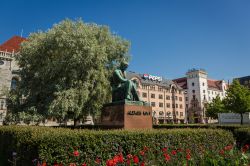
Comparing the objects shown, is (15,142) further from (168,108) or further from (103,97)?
(168,108)

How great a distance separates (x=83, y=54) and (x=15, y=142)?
13.7 meters

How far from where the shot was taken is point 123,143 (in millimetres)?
9719

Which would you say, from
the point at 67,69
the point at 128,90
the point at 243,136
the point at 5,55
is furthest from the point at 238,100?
the point at 5,55

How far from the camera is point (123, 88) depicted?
15883 mm

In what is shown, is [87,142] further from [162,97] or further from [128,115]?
[162,97]

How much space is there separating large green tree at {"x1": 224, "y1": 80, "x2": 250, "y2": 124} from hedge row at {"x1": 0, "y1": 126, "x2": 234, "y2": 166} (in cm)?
3952

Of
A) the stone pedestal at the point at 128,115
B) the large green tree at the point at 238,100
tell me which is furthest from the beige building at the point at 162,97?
the stone pedestal at the point at 128,115

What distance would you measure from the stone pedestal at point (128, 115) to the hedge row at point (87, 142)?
12.4ft

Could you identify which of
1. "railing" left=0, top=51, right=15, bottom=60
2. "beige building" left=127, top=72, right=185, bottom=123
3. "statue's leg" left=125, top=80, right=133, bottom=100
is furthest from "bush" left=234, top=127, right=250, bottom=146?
"beige building" left=127, top=72, right=185, bottom=123

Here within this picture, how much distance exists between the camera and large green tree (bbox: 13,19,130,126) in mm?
22531

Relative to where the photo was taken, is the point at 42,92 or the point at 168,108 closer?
the point at 42,92

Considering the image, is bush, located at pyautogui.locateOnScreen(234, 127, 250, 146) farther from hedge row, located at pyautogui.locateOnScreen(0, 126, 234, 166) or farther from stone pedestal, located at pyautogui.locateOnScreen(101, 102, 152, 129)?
stone pedestal, located at pyautogui.locateOnScreen(101, 102, 152, 129)

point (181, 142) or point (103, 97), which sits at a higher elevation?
point (103, 97)

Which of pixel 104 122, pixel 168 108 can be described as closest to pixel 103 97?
pixel 104 122
